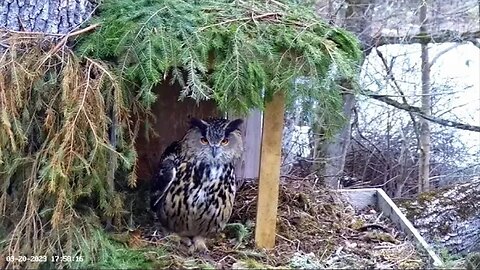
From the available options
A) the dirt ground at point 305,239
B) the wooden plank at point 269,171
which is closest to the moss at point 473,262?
the dirt ground at point 305,239

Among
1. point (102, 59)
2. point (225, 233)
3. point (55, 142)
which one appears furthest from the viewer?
point (225, 233)

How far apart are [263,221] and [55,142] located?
848 millimetres

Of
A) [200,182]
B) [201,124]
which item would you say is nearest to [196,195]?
[200,182]

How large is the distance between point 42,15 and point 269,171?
1029mm

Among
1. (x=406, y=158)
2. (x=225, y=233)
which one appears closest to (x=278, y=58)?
(x=225, y=233)

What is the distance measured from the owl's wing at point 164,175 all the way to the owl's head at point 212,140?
0.06 m

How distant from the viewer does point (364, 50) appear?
5.09 meters

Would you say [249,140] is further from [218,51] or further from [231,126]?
[218,51]

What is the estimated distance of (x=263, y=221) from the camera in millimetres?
2703

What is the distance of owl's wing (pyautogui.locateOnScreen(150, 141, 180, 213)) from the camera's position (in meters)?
2.76

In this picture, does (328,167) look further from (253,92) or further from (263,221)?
(253,92)

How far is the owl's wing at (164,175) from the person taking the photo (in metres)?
2.76

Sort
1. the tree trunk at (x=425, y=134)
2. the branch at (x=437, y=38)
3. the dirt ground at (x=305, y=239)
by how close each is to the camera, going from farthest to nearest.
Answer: the tree trunk at (x=425, y=134) → the branch at (x=437, y=38) → the dirt ground at (x=305, y=239)

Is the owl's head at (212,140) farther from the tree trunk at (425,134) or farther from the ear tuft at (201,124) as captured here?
the tree trunk at (425,134)
